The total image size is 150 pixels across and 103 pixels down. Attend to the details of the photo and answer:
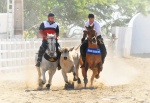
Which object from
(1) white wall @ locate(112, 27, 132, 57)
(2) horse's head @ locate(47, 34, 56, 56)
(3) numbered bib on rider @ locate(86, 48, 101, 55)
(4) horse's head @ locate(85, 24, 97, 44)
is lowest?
(1) white wall @ locate(112, 27, 132, 57)

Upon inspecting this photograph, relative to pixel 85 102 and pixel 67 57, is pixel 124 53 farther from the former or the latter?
pixel 85 102

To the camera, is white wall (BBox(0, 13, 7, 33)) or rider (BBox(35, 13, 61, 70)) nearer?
rider (BBox(35, 13, 61, 70))

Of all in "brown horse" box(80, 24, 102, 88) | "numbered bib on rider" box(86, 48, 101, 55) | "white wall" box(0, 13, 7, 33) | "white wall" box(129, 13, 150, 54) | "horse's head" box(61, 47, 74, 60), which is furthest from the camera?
Answer: "white wall" box(129, 13, 150, 54)

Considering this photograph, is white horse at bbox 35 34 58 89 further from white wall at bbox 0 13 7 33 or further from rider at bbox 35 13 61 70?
white wall at bbox 0 13 7 33

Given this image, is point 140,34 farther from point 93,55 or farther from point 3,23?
point 93,55

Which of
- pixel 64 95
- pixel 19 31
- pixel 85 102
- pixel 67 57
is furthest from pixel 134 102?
pixel 19 31

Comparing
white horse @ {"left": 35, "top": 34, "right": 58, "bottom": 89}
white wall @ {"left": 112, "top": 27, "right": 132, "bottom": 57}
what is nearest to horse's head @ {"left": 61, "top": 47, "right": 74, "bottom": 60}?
white horse @ {"left": 35, "top": 34, "right": 58, "bottom": 89}

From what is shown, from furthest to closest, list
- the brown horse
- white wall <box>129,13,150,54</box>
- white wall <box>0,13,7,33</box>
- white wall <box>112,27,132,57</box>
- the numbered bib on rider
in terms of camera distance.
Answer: white wall <box>129,13,150,54</box>, white wall <box>112,27,132,57</box>, white wall <box>0,13,7,33</box>, the numbered bib on rider, the brown horse

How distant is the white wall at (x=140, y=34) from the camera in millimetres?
33344

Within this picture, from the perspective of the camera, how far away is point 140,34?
33.8m

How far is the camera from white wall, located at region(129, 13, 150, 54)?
109ft

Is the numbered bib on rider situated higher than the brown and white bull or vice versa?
the numbered bib on rider

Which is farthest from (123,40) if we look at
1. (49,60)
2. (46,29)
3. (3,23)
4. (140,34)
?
(49,60)

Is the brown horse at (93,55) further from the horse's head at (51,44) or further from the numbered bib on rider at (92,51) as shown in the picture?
the horse's head at (51,44)
